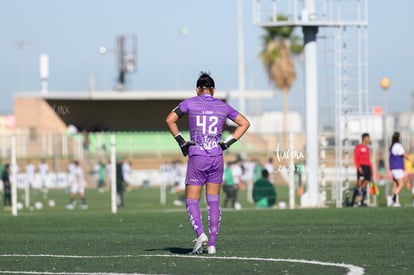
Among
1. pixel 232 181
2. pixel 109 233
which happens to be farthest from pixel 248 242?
pixel 232 181

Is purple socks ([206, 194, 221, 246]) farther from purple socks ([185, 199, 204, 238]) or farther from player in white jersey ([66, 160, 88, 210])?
player in white jersey ([66, 160, 88, 210])

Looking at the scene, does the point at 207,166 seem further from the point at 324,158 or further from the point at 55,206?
the point at 55,206

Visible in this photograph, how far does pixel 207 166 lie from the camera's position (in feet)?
47.8

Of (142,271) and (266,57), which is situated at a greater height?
(266,57)

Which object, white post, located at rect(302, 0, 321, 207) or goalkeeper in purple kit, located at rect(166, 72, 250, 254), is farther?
white post, located at rect(302, 0, 321, 207)

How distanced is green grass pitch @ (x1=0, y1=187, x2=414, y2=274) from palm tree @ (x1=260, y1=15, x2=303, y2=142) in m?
61.5

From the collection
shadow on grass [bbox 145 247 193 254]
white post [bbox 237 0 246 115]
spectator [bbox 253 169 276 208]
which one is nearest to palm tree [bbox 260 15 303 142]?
white post [bbox 237 0 246 115]

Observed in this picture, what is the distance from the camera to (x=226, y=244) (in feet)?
53.0

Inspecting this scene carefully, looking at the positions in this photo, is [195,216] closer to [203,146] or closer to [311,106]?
[203,146]

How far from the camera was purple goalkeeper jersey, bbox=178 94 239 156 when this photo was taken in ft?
47.6

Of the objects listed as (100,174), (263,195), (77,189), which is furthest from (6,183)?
(100,174)

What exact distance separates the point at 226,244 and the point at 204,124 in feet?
7.35

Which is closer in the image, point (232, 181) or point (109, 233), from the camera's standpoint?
point (109, 233)

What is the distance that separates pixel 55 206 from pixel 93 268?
32172 millimetres
